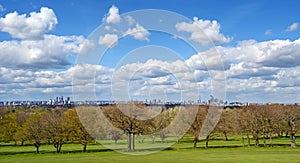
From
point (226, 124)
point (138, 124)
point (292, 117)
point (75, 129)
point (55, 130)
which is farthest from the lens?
point (226, 124)

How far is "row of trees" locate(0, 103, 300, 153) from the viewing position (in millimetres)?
55031

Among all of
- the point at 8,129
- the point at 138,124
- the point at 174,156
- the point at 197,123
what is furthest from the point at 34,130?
the point at 197,123

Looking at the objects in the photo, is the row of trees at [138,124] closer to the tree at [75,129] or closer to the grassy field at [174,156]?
the tree at [75,129]

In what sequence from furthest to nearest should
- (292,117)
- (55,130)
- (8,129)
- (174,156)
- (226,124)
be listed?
(226,124) < (8,129) < (292,117) < (55,130) < (174,156)

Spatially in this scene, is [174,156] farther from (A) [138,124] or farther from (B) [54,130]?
(B) [54,130]

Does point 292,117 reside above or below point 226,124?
above

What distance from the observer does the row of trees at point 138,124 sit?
181ft

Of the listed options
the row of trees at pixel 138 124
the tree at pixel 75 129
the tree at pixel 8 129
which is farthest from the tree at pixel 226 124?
the tree at pixel 8 129

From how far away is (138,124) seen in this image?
188ft

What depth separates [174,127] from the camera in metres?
59.4

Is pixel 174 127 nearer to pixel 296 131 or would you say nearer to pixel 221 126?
pixel 221 126

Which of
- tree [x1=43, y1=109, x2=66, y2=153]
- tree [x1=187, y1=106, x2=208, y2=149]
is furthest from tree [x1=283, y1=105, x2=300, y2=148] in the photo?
tree [x1=43, y1=109, x2=66, y2=153]

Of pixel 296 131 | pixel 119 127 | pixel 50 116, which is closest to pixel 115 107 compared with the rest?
pixel 119 127

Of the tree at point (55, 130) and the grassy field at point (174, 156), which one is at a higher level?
the tree at point (55, 130)
